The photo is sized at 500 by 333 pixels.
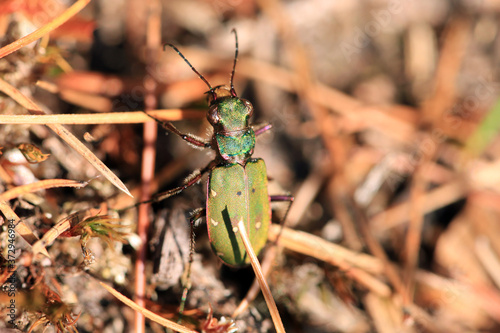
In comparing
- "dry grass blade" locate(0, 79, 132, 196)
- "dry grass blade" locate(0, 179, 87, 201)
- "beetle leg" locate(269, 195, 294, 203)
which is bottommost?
"dry grass blade" locate(0, 179, 87, 201)

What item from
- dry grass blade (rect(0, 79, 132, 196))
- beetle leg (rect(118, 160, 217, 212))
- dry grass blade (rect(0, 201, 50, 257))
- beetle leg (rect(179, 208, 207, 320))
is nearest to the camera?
dry grass blade (rect(0, 201, 50, 257))

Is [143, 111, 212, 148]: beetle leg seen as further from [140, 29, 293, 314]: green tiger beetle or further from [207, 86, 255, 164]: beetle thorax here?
[207, 86, 255, 164]: beetle thorax

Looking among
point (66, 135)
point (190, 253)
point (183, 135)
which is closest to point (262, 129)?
point (183, 135)

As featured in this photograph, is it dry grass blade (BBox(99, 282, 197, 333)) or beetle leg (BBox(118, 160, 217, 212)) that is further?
beetle leg (BBox(118, 160, 217, 212))

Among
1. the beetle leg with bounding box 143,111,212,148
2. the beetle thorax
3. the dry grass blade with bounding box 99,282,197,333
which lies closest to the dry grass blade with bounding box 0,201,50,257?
the dry grass blade with bounding box 99,282,197,333

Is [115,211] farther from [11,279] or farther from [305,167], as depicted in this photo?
[305,167]

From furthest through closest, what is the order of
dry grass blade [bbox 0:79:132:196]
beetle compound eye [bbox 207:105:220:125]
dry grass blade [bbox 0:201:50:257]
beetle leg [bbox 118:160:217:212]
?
1. beetle compound eye [bbox 207:105:220:125]
2. beetle leg [bbox 118:160:217:212]
3. dry grass blade [bbox 0:79:132:196]
4. dry grass blade [bbox 0:201:50:257]

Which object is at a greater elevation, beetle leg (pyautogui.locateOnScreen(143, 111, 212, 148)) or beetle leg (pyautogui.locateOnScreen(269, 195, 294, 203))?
beetle leg (pyautogui.locateOnScreen(143, 111, 212, 148))
